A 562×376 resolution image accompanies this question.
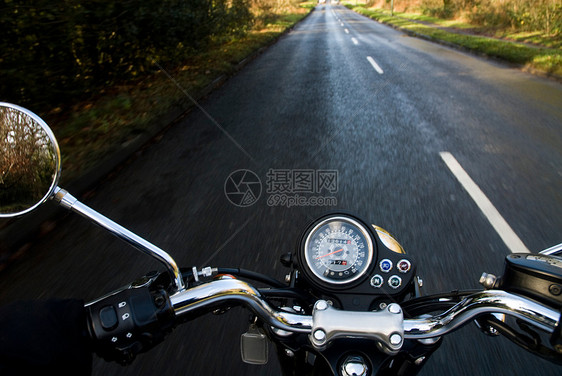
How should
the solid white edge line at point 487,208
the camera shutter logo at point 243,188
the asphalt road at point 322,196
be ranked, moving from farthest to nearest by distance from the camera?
the camera shutter logo at point 243,188
the solid white edge line at point 487,208
the asphalt road at point 322,196

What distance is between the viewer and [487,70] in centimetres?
1148

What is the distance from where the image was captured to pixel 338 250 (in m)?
1.41

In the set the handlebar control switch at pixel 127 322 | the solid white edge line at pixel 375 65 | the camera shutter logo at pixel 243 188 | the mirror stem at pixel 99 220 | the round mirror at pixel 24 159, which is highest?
the round mirror at pixel 24 159

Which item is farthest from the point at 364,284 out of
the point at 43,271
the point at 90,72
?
the point at 90,72

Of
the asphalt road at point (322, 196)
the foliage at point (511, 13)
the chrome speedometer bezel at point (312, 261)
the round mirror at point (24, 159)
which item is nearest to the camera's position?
the round mirror at point (24, 159)

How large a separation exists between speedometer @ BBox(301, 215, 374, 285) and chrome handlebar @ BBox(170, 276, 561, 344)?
289 mm

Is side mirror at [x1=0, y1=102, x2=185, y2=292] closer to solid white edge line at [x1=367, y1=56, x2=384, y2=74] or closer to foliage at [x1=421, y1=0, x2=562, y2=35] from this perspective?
solid white edge line at [x1=367, y1=56, x2=384, y2=74]

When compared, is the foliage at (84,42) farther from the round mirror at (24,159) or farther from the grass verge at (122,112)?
the round mirror at (24,159)

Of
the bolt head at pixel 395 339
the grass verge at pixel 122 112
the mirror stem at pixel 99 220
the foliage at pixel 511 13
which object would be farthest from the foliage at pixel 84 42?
the foliage at pixel 511 13

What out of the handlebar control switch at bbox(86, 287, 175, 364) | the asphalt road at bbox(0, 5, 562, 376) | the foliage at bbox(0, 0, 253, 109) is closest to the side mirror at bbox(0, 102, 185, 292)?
the handlebar control switch at bbox(86, 287, 175, 364)

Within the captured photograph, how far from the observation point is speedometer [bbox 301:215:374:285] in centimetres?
133

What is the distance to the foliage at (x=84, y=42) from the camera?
17.5ft

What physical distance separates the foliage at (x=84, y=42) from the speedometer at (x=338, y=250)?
5304 millimetres

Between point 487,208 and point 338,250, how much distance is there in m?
3.04
